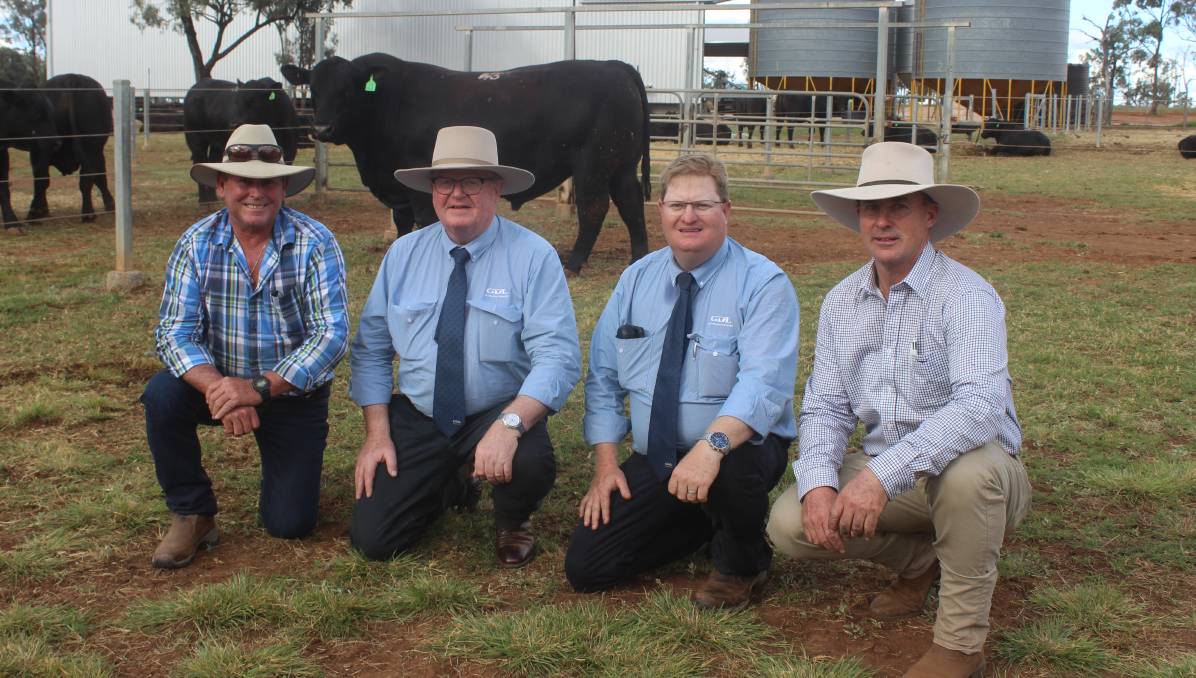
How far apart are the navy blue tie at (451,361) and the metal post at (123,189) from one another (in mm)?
4918

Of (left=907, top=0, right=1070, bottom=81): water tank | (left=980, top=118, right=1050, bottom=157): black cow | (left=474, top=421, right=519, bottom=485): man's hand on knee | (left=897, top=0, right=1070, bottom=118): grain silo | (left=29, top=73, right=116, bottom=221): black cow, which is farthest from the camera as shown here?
(left=907, top=0, right=1070, bottom=81): water tank

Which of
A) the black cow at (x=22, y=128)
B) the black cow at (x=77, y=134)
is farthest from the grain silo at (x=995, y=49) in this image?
the black cow at (x=22, y=128)

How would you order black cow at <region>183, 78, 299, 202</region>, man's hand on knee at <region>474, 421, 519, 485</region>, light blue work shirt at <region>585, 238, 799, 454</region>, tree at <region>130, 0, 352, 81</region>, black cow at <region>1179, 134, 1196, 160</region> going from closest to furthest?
light blue work shirt at <region>585, 238, 799, 454</region> → man's hand on knee at <region>474, 421, 519, 485</region> → black cow at <region>183, 78, 299, 202</region> → black cow at <region>1179, 134, 1196, 160</region> → tree at <region>130, 0, 352, 81</region>

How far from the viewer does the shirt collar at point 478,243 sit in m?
3.71

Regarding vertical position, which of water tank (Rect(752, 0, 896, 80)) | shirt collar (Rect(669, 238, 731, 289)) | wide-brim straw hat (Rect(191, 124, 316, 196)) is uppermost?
water tank (Rect(752, 0, 896, 80))

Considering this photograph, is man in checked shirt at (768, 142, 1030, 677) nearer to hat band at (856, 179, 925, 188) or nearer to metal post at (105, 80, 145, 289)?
hat band at (856, 179, 925, 188)

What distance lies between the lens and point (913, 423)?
3.02m

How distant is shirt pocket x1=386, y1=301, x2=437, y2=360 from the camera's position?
12.1ft

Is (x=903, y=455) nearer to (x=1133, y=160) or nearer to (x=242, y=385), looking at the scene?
(x=242, y=385)

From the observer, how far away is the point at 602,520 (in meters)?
3.33

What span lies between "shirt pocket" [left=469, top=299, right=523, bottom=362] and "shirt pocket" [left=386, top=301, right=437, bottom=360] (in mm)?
157

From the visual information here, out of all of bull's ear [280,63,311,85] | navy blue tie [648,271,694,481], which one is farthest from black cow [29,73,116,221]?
navy blue tie [648,271,694,481]

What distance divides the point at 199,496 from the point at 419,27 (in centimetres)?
2748

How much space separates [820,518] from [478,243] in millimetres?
1483
